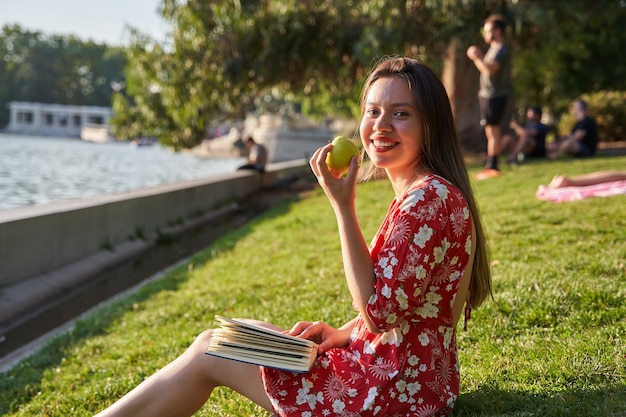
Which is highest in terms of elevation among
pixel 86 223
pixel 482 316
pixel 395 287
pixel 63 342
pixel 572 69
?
pixel 572 69

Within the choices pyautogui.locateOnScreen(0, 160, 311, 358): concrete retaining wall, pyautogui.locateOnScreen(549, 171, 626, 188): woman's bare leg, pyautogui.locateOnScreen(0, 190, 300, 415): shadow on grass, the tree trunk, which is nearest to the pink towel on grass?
pyautogui.locateOnScreen(549, 171, 626, 188): woman's bare leg

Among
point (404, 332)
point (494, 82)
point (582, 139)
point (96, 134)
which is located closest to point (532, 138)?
point (582, 139)

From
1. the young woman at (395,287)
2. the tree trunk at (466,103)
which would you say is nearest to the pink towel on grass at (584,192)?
the young woman at (395,287)

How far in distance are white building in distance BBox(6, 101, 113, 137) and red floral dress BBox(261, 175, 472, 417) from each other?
121 metres

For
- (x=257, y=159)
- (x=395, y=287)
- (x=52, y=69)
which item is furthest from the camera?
(x=52, y=69)

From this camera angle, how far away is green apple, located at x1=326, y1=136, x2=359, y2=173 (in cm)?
286

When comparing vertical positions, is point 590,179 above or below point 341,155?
below

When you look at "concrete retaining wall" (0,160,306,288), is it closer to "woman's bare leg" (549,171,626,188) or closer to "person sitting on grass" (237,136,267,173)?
"person sitting on grass" (237,136,267,173)

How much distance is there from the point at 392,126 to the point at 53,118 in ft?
437

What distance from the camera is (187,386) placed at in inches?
112

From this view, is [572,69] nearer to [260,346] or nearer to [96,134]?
[260,346]

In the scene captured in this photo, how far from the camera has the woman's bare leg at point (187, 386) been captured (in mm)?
2850

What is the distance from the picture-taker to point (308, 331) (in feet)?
10.0

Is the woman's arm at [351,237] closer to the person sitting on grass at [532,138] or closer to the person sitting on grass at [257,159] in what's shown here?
the person sitting on grass at [532,138]
